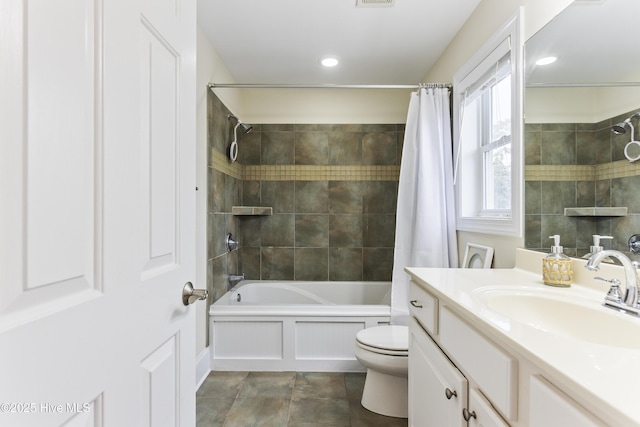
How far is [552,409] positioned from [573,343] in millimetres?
149

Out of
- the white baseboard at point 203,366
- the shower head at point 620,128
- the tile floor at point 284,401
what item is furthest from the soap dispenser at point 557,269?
the white baseboard at point 203,366

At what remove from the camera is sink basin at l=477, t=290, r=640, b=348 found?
2.85 ft

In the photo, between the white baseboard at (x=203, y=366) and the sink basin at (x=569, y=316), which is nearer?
the sink basin at (x=569, y=316)

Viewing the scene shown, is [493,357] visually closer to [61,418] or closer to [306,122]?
[61,418]

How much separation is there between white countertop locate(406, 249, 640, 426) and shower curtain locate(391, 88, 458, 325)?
0.88m

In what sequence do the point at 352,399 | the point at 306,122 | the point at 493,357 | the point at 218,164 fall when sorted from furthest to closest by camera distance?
the point at 306,122
the point at 218,164
the point at 352,399
the point at 493,357

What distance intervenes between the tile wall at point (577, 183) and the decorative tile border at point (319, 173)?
1.94m

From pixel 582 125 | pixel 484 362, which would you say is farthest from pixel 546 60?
pixel 484 362

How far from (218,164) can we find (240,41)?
0.92 meters

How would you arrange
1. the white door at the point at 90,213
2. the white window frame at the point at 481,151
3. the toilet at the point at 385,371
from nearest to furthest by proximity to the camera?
the white door at the point at 90,213 < the white window frame at the point at 481,151 < the toilet at the point at 385,371

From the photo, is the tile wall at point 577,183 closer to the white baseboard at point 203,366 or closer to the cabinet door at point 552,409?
the cabinet door at point 552,409

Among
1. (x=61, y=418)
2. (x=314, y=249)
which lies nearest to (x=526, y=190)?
(x=61, y=418)

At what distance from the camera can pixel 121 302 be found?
0.62 metres

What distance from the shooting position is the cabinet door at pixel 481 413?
2.60ft
